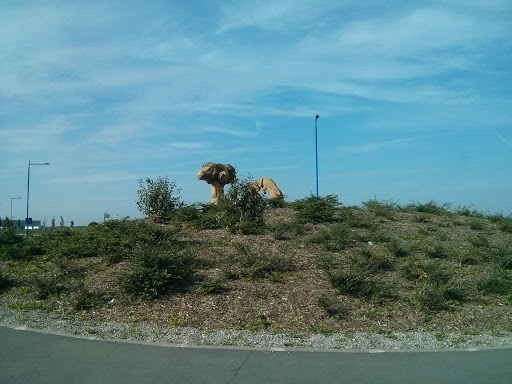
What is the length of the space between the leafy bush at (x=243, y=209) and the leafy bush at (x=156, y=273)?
2.91m

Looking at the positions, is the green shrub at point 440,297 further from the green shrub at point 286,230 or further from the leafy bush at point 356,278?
the green shrub at point 286,230

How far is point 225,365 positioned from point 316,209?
9051 mm

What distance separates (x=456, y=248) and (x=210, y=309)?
7.58 metres

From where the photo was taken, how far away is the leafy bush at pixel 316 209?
14.7 meters

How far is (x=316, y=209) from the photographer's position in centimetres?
1491

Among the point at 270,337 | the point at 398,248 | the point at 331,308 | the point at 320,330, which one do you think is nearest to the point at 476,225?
the point at 398,248

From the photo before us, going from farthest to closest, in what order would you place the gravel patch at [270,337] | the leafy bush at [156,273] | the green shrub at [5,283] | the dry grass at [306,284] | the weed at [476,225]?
the weed at [476,225] → the green shrub at [5,283] → the leafy bush at [156,273] → the dry grass at [306,284] → the gravel patch at [270,337]

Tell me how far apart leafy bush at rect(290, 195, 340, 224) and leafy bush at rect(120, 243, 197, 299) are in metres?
5.09

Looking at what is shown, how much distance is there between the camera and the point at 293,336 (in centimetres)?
769

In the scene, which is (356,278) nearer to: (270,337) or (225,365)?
(270,337)

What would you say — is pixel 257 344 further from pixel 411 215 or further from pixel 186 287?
pixel 411 215

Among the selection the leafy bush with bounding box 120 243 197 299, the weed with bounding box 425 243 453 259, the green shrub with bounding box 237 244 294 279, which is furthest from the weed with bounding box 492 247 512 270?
the leafy bush with bounding box 120 243 197 299

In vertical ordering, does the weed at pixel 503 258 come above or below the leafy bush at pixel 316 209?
below

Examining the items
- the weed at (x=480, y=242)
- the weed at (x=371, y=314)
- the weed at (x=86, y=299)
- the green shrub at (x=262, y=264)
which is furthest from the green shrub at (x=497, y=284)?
the weed at (x=86, y=299)
